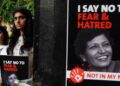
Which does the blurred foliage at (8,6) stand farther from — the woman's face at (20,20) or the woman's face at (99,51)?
the woman's face at (99,51)

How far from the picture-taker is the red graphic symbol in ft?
18.1

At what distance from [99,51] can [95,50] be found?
0.05 m

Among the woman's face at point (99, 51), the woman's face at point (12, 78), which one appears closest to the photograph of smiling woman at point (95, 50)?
the woman's face at point (99, 51)

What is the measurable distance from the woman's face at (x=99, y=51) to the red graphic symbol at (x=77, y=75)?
17 centimetres

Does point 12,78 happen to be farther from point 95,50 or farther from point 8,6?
point 8,6

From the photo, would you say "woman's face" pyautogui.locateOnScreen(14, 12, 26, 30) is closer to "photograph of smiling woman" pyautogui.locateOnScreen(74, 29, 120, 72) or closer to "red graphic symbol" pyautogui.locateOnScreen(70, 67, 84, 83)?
"photograph of smiling woman" pyautogui.locateOnScreen(74, 29, 120, 72)

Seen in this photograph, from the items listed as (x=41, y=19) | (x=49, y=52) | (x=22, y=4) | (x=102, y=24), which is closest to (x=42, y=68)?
(x=49, y=52)

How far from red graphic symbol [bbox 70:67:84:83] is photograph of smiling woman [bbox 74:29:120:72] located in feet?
0.27

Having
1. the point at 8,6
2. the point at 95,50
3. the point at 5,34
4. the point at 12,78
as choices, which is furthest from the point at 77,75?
the point at 8,6

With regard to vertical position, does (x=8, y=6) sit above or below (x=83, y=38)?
above

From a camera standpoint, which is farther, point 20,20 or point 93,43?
point 20,20

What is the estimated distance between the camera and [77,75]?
18.2ft

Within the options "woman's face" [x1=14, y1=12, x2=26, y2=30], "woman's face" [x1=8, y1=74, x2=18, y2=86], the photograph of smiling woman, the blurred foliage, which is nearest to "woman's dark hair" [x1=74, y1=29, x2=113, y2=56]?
the photograph of smiling woman

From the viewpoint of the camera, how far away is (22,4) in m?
8.00
